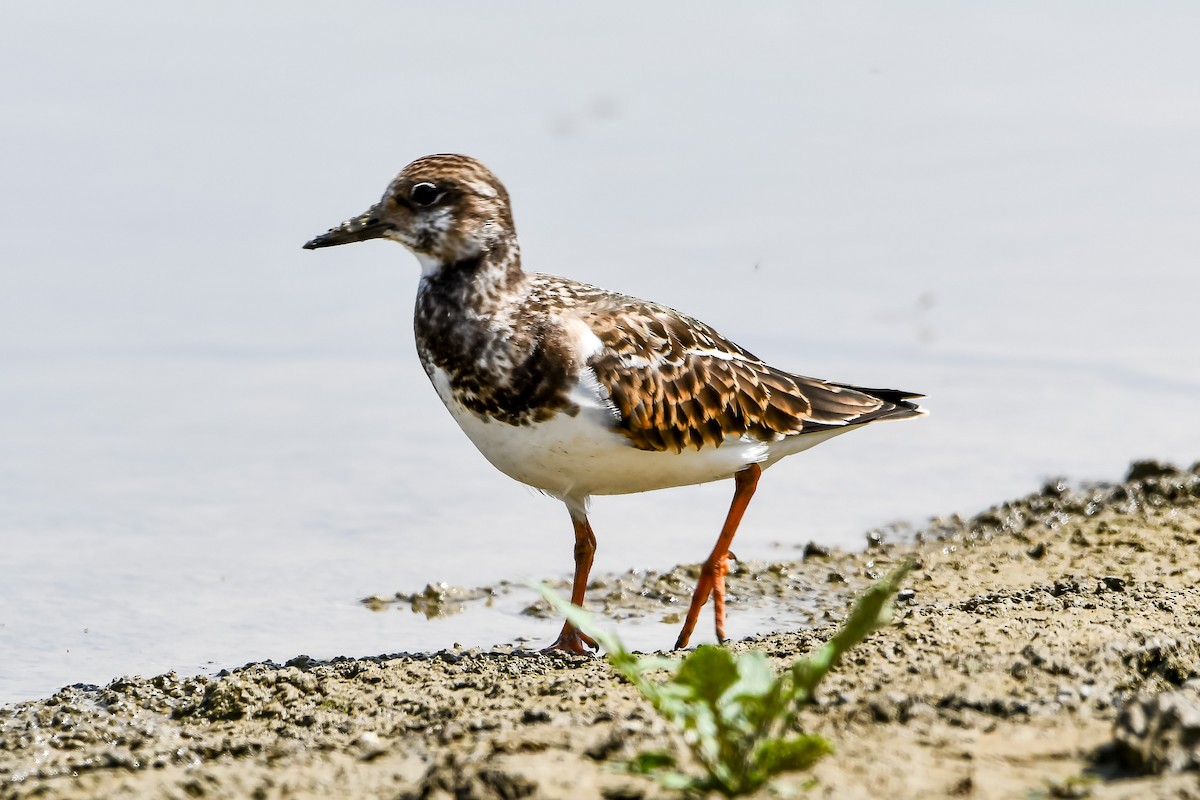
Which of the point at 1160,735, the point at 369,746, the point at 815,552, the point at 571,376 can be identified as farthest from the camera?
the point at 815,552

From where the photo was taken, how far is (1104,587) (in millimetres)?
5391

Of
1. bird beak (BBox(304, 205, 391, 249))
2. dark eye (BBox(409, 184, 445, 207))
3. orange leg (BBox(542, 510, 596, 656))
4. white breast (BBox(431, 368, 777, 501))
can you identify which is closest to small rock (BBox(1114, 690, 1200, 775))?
white breast (BBox(431, 368, 777, 501))

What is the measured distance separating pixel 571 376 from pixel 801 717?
6.00ft

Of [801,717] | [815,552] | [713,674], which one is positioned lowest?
[815,552]

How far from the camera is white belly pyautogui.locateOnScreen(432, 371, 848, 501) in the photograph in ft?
17.1

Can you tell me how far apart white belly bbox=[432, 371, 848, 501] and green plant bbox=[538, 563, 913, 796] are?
6.19 feet

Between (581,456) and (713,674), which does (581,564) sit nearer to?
(581,456)

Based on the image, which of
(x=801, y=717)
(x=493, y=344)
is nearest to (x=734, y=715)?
(x=801, y=717)

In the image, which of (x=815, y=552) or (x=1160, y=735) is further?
(x=815, y=552)

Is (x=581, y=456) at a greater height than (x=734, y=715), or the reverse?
(x=581, y=456)

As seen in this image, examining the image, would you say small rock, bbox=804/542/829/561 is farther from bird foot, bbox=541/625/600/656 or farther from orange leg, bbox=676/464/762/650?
bird foot, bbox=541/625/600/656

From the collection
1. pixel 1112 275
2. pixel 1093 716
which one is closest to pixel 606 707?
pixel 1093 716

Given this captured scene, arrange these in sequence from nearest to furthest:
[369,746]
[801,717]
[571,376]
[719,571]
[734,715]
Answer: [734,715] < [801,717] < [369,746] < [571,376] < [719,571]

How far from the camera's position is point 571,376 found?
5.21 meters
